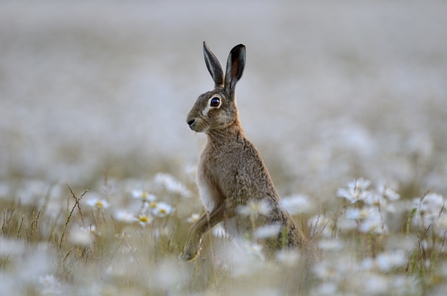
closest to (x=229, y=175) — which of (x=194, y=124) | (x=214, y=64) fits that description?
(x=194, y=124)

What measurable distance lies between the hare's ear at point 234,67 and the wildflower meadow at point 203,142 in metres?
0.89

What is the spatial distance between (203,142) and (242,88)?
1146 centimetres

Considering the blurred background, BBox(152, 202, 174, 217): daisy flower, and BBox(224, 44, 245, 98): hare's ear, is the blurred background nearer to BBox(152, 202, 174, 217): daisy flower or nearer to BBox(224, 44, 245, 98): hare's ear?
BBox(224, 44, 245, 98): hare's ear

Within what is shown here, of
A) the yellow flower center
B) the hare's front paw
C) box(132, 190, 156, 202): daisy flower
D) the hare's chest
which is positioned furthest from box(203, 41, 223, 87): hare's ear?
the hare's front paw

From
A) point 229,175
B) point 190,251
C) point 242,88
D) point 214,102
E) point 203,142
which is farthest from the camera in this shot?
point 242,88

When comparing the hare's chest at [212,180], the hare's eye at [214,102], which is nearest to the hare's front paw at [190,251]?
the hare's chest at [212,180]

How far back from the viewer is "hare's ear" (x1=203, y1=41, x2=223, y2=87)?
14.1 feet

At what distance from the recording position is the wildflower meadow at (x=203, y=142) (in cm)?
331

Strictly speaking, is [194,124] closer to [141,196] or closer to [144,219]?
[141,196]

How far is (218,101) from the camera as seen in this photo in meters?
4.20

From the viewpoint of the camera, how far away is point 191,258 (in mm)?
3906

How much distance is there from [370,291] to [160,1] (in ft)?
112

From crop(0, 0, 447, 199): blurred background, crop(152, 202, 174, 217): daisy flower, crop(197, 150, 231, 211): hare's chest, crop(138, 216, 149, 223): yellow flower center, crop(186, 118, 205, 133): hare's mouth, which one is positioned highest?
crop(0, 0, 447, 199): blurred background

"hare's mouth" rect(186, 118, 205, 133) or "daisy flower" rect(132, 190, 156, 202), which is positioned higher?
"hare's mouth" rect(186, 118, 205, 133)
